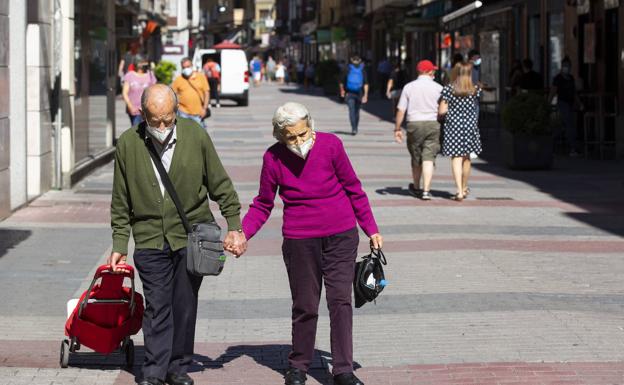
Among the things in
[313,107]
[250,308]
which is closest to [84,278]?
[250,308]

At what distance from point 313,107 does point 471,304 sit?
37.7 meters

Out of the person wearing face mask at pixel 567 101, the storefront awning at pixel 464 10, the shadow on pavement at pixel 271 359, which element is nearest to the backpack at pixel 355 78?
the storefront awning at pixel 464 10

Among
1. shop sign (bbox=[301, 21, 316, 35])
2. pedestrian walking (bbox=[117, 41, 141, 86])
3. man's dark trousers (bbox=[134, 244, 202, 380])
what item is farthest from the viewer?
shop sign (bbox=[301, 21, 316, 35])

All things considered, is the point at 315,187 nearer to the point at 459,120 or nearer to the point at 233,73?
the point at 459,120

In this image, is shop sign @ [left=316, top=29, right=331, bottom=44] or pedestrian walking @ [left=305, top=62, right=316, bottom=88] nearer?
pedestrian walking @ [left=305, top=62, right=316, bottom=88]

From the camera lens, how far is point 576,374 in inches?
281

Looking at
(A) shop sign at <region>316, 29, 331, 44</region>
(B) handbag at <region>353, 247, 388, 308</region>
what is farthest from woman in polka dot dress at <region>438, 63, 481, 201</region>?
(A) shop sign at <region>316, 29, 331, 44</region>

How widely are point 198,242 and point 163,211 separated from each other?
9.1 inches

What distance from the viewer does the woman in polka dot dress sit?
52.3ft

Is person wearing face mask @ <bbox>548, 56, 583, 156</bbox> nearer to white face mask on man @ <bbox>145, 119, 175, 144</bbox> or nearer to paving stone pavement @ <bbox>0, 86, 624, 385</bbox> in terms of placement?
paving stone pavement @ <bbox>0, 86, 624, 385</bbox>

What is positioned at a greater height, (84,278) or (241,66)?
(241,66)

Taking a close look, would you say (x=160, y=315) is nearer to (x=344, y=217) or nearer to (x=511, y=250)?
(x=344, y=217)

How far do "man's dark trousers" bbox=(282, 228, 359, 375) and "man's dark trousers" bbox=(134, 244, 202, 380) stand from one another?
516mm

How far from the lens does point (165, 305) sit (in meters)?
6.82
